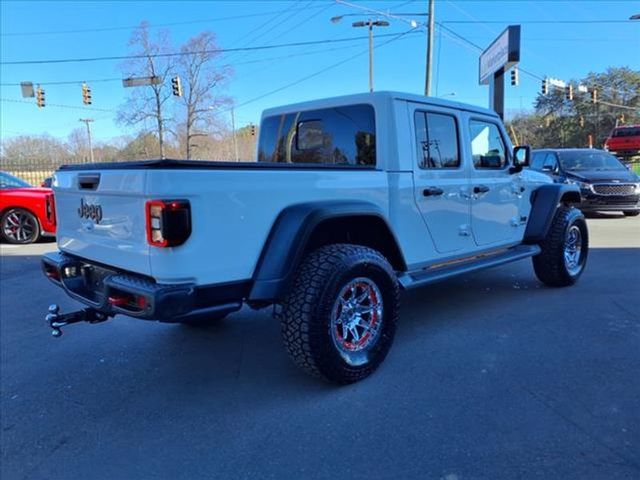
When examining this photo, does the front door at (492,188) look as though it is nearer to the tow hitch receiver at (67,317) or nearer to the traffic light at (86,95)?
the tow hitch receiver at (67,317)

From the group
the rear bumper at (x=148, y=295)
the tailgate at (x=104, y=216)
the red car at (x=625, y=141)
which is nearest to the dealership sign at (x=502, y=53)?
the red car at (x=625, y=141)

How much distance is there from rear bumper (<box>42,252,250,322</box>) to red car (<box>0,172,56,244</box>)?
767cm

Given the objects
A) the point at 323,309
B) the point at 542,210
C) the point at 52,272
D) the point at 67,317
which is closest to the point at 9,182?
the point at 52,272

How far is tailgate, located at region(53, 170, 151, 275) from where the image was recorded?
2803mm

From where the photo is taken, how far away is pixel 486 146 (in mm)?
5043

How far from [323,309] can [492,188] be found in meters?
2.65

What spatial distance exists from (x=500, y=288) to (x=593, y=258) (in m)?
2.72

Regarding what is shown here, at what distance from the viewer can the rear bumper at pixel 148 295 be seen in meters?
2.71

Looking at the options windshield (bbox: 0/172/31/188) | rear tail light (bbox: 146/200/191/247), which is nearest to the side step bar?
rear tail light (bbox: 146/200/191/247)

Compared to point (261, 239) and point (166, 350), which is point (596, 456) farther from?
point (166, 350)

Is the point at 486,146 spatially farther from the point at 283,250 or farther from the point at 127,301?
the point at 127,301

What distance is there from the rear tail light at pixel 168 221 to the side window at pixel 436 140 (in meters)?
2.18

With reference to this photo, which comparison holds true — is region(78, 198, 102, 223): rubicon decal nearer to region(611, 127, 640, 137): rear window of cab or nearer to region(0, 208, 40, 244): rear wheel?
region(0, 208, 40, 244): rear wheel

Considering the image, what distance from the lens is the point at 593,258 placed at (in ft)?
25.8
